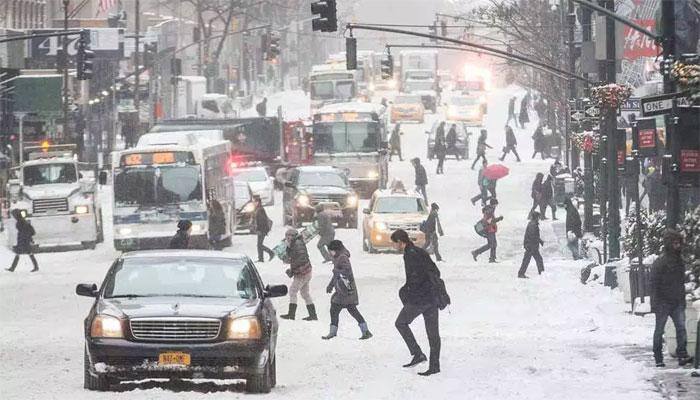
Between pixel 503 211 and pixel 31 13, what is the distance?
3617cm

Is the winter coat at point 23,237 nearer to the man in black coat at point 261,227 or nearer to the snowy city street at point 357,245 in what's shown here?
the snowy city street at point 357,245

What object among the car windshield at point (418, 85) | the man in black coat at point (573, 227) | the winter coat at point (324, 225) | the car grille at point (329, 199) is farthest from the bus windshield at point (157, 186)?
the car windshield at point (418, 85)

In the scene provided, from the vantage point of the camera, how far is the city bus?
42.5 m

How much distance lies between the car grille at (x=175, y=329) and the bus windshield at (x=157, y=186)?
85.4 feet

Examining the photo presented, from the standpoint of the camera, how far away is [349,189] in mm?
50688

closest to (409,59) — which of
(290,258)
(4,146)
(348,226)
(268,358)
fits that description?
(4,146)

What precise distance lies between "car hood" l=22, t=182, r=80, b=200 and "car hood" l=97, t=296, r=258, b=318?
99.3ft

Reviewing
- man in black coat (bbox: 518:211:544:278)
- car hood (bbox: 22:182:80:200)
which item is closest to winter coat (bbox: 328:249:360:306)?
man in black coat (bbox: 518:211:544:278)

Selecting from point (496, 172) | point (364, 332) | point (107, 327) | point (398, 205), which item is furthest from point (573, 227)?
point (107, 327)

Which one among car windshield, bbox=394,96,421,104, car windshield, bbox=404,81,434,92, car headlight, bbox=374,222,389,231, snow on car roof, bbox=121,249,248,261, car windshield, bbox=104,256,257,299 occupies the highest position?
car windshield, bbox=404,81,434,92

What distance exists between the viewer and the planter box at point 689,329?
65.9 ft

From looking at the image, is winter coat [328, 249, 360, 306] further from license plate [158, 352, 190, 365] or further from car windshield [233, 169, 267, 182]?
car windshield [233, 169, 267, 182]

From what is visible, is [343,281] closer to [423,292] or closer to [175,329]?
[423,292]

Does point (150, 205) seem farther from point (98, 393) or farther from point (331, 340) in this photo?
point (98, 393)
